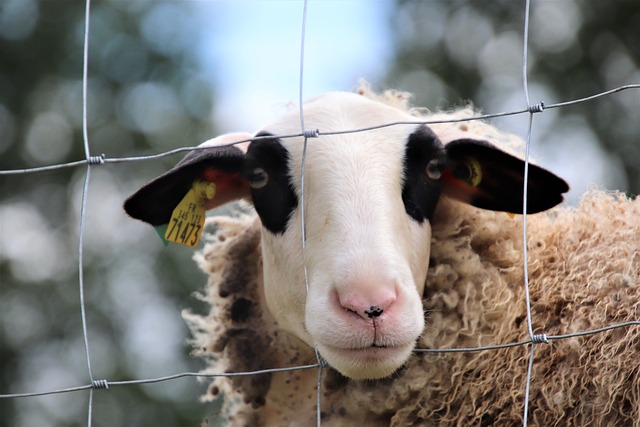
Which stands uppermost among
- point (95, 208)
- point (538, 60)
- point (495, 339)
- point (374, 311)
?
point (538, 60)

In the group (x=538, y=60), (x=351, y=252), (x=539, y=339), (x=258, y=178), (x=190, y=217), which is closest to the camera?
(x=539, y=339)

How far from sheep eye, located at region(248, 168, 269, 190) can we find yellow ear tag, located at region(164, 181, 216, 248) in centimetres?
20

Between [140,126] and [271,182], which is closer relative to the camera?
[271,182]

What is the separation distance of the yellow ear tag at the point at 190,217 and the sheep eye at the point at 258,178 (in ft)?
0.65

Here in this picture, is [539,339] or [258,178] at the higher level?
[258,178]

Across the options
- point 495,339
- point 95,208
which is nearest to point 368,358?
point 495,339

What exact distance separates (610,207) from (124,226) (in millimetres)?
8948

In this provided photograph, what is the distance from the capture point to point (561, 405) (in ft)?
8.07

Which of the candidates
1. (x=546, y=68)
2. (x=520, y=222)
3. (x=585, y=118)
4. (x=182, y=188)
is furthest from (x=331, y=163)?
(x=546, y=68)

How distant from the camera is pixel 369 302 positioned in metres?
2.29

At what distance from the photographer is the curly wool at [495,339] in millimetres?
2469

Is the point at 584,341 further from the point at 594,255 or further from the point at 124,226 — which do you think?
the point at 124,226

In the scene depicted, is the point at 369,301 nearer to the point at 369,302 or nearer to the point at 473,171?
the point at 369,302

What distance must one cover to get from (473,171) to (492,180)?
0.07 meters
